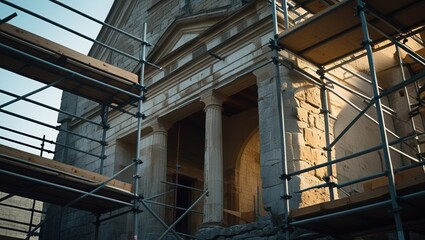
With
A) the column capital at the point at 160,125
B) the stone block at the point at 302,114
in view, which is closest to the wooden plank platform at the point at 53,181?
the stone block at the point at 302,114

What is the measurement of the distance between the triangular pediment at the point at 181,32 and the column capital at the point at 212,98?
1.73 m

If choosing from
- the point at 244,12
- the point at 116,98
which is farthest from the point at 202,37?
the point at 116,98

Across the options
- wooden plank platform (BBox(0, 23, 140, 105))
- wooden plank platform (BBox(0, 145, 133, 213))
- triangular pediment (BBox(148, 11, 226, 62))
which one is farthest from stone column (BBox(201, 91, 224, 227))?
wooden plank platform (BBox(0, 23, 140, 105))

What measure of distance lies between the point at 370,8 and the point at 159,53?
314 inches

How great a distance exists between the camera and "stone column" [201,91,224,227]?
1186 cm

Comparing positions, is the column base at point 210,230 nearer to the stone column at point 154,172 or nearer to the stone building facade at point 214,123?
the stone building facade at point 214,123

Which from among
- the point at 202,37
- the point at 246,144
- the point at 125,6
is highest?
the point at 125,6

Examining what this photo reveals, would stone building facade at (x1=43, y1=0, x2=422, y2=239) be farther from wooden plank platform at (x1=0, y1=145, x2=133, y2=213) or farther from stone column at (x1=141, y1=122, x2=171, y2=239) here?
wooden plank platform at (x1=0, y1=145, x2=133, y2=213)

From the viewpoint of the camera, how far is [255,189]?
17219mm

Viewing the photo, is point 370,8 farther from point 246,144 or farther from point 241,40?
point 246,144

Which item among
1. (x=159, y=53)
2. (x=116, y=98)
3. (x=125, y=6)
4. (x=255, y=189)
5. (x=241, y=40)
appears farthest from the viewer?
(x=125, y=6)

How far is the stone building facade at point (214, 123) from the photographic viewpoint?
11.2m

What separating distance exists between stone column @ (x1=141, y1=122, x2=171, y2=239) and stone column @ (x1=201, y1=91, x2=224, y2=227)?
1.79 metres

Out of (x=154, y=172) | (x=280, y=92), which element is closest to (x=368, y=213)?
(x=280, y=92)
